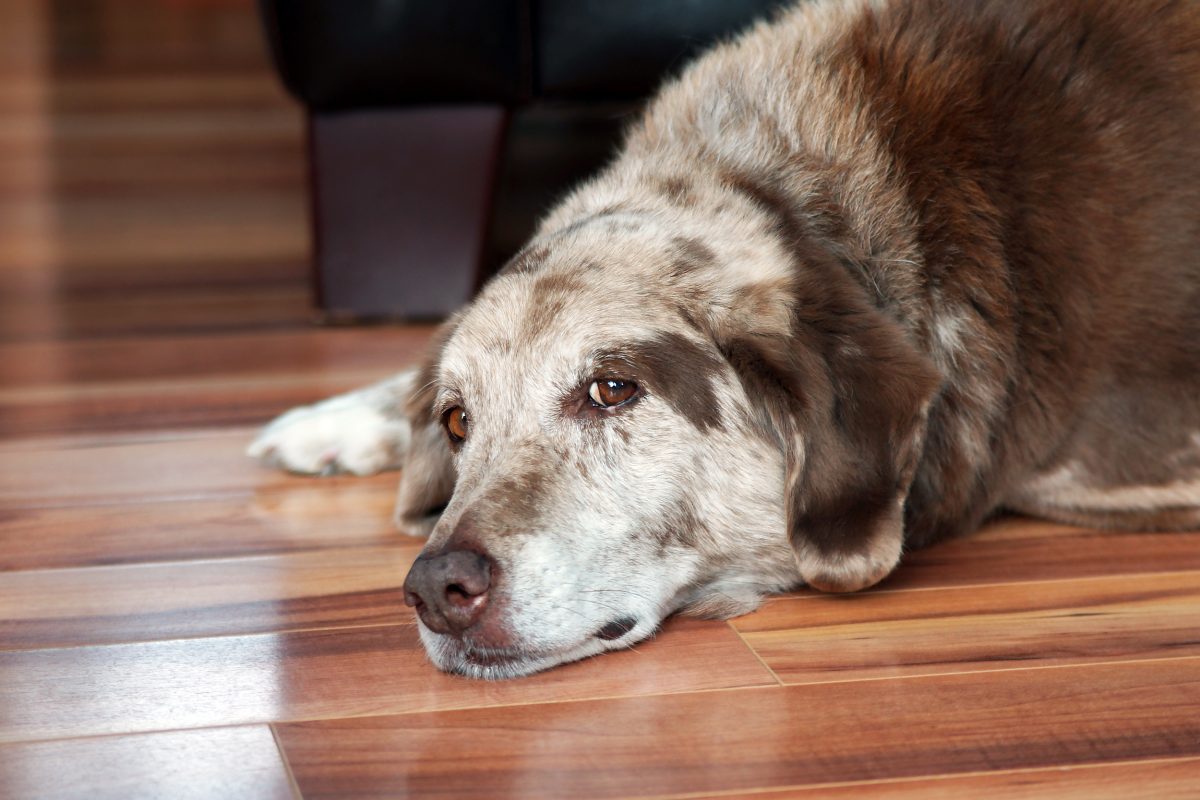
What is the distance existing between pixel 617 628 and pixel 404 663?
26 centimetres

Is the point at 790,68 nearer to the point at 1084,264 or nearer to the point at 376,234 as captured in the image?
the point at 1084,264

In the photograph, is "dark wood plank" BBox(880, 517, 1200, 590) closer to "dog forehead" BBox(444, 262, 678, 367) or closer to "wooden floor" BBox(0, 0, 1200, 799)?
"wooden floor" BBox(0, 0, 1200, 799)

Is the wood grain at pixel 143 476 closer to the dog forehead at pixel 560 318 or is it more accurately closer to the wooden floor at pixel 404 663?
the wooden floor at pixel 404 663

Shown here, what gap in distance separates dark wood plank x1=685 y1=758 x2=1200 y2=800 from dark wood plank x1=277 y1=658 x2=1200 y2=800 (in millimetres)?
19

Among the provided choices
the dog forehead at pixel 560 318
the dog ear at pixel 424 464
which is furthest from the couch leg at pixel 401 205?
the dog forehead at pixel 560 318

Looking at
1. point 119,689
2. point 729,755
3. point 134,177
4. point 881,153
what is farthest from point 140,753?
point 134,177

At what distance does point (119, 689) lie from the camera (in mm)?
1632

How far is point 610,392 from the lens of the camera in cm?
176

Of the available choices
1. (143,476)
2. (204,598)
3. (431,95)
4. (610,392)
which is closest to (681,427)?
(610,392)

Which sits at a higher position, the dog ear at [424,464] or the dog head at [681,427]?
the dog head at [681,427]

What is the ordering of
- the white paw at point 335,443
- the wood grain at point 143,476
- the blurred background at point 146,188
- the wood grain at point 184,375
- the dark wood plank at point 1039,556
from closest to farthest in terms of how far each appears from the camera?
the dark wood plank at point 1039,556
the wood grain at point 143,476
the white paw at point 335,443
the wood grain at point 184,375
the blurred background at point 146,188

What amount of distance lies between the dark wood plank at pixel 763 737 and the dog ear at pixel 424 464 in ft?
1.94

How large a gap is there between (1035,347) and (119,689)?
125cm

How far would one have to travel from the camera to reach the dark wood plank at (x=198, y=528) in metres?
2.08
